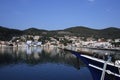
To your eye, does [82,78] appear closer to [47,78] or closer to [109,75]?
[47,78]

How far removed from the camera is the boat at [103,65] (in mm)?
22969

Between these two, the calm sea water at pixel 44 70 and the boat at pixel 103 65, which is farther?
the calm sea water at pixel 44 70

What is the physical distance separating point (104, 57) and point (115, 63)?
225 cm

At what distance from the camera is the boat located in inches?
904

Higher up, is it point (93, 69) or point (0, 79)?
point (93, 69)

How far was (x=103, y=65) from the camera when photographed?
79.0 feet

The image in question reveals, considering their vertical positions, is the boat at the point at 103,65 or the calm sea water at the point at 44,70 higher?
the boat at the point at 103,65

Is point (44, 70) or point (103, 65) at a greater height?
point (103, 65)

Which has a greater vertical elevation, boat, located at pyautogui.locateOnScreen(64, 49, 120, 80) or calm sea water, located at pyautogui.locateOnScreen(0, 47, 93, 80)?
boat, located at pyautogui.locateOnScreen(64, 49, 120, 80)

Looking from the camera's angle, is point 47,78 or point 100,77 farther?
point 47,78

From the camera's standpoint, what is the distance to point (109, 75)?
23719 mm

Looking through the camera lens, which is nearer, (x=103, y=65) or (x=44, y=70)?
(x=103, y=65)

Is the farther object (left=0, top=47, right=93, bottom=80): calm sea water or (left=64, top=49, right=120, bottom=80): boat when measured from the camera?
(left=0, top=47, right=93, bottom=80): calm sea water

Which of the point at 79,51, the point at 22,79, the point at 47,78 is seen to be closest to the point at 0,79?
the point at 22,79
